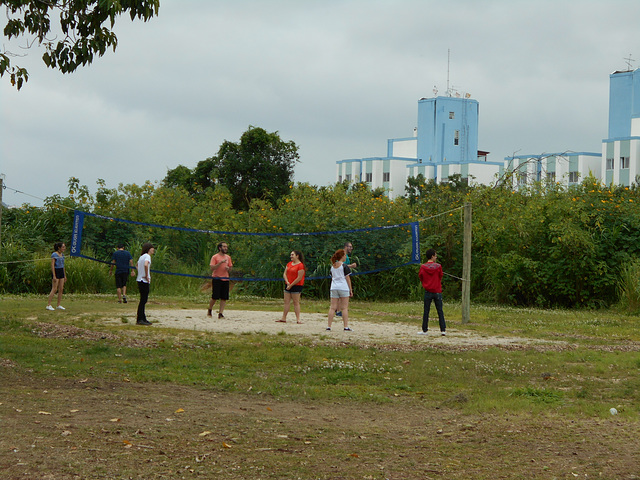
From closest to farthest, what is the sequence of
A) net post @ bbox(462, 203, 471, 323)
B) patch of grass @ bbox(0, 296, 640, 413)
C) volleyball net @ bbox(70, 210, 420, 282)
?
patch of grass @ bbox(0, 296, 640, 413) → net post @ bbox(462, 203, 471, 323) → volleyball net @ bbox(70, 210, 420, 282)

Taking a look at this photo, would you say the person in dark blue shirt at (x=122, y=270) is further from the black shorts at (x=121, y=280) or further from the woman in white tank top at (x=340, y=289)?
the woman in white tank top at (x=340, y=289)

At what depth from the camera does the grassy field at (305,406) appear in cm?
639

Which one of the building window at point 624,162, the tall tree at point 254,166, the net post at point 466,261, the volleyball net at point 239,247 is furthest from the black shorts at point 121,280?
the building window at point 624,162

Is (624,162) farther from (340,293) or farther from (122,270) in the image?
(340,293)

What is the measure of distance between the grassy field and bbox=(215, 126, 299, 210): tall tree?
3133 cm

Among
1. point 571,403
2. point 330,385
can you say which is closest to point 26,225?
point 330,385

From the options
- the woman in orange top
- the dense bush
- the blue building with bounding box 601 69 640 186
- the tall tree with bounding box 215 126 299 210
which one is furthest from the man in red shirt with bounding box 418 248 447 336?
the blue building with bounding box 601 69 640 186

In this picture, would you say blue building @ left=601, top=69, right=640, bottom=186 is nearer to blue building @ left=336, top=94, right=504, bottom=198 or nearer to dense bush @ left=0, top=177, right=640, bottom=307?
blue building @ left=336, top=94, right=504, bottom=198

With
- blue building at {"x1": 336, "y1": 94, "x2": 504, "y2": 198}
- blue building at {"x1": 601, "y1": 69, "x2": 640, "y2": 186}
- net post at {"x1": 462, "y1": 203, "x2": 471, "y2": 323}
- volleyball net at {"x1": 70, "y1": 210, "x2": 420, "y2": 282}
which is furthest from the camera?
blue building at {"x1": 336, "y1": 94, "x2": 504, "y2": 198}

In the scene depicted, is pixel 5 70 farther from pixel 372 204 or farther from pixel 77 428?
pixel 372 204

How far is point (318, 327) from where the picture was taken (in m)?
16.3

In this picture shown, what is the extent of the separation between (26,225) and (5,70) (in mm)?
19013

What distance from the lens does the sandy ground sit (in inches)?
576

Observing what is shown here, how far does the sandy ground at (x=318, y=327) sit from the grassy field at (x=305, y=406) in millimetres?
594
